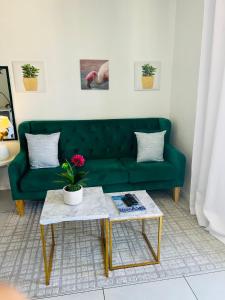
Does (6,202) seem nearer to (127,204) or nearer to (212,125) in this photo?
(127,204)

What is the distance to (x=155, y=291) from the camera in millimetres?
1586

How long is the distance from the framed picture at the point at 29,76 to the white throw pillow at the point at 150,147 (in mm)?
1537

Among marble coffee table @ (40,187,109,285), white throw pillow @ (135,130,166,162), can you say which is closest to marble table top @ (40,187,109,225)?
marble coffee table @ (40,187,109,285)

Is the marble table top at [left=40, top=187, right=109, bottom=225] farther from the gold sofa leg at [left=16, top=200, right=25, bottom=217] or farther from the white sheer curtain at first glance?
the white sheer curtain

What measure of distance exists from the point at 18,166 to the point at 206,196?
6.60 feet

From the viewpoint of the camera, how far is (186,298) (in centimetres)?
153

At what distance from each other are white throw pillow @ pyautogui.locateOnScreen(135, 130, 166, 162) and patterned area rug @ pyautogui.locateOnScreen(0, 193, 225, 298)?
0.73 metres

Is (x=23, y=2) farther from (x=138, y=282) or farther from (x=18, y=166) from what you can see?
(x=138, y=282)

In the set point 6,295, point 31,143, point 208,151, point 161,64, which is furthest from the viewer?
point 161,64

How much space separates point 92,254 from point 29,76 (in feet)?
7.64

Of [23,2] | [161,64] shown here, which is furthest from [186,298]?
[23,2]

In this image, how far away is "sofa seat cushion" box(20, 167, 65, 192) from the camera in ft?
8.07

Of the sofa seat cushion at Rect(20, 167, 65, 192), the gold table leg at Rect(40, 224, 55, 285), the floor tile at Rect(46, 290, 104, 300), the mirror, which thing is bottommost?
the floor tile at Rect(46, 290, 104, 300)

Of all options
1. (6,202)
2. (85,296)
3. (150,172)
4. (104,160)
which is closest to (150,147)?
(150,172)
